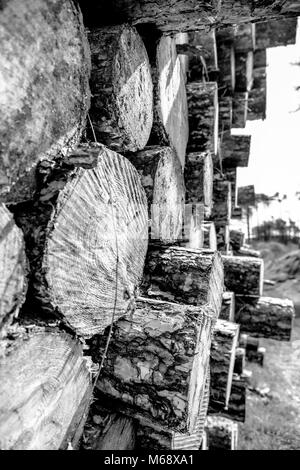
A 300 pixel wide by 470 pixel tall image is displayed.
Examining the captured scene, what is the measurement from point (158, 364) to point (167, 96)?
87 centimetres

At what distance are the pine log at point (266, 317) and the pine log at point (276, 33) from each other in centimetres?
237

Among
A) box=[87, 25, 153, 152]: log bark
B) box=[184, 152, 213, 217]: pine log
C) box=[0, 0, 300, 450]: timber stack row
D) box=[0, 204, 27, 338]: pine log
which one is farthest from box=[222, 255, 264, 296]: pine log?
box=[0, 204, 27, 338]: pine log

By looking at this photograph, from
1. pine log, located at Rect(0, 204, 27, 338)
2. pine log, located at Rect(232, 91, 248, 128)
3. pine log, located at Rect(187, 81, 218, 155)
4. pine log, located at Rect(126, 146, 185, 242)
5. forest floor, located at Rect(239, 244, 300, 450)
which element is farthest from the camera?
forest floor, located at Rect(239, 244, 300, 450)

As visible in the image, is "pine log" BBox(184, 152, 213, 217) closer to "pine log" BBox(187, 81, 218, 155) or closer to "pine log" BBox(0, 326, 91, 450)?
"pine log" BBox(187, 81, 218, 155)

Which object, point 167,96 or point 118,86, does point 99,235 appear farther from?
point 167,96

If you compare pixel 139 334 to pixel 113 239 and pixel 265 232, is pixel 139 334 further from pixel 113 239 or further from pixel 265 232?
pixel 265 232

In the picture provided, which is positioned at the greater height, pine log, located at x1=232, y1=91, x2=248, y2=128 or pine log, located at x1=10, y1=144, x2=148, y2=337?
pine log, located at x1=232, y1=91, x2=248, y2=128

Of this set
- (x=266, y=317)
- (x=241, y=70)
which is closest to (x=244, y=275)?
(x=266, y=317)

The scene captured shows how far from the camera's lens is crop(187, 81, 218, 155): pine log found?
1.55 m

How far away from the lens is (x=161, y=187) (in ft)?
3.20

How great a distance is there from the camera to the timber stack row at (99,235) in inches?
19.6

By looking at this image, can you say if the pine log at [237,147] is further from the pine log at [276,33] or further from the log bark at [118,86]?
the log bark at [118,86]

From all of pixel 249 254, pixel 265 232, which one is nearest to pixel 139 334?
pixel 249 254
